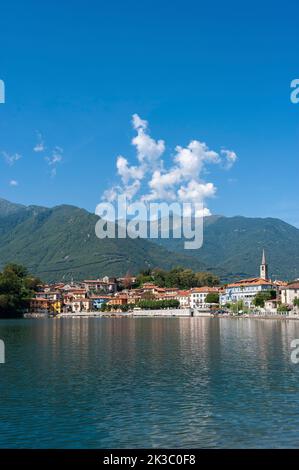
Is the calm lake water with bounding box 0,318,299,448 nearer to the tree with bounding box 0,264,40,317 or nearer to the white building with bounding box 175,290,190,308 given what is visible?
the tree with bounding box 0,264,40,317

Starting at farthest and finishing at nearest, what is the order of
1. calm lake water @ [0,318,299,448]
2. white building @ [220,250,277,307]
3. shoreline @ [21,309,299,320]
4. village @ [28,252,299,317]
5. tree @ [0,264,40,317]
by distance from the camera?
white building @ [220,250,277,307] → tree @ [0,264,40,317] → village @ [28,252,299,317] → shoreline @ [21,309,299,320] → calm lake water @ [0,318,299,448]

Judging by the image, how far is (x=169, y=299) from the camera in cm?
14400

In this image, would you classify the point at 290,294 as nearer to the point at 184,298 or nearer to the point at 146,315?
the point at 184,298

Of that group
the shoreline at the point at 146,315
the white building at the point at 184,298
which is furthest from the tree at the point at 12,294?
the white building at the point at 184,298

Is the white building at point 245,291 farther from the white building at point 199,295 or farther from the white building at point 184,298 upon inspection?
the white building at point 184,298

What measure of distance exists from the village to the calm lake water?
69.9m

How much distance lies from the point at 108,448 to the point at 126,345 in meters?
30.9

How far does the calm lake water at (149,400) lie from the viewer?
1659 centimetres

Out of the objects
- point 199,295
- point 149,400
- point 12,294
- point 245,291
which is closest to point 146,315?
point 199,295

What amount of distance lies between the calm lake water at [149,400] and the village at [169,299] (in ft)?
229

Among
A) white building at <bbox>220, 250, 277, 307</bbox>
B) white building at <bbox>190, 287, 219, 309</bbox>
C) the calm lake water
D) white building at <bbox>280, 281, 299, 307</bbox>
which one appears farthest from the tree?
the calm lake water

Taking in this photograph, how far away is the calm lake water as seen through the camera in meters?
16.6

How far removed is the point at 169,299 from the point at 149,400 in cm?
12282

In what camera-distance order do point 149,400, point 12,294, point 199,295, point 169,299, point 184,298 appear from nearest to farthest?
point 149,400 < point 12,294 < point 199,295 < point 169,299 < point 184,298
